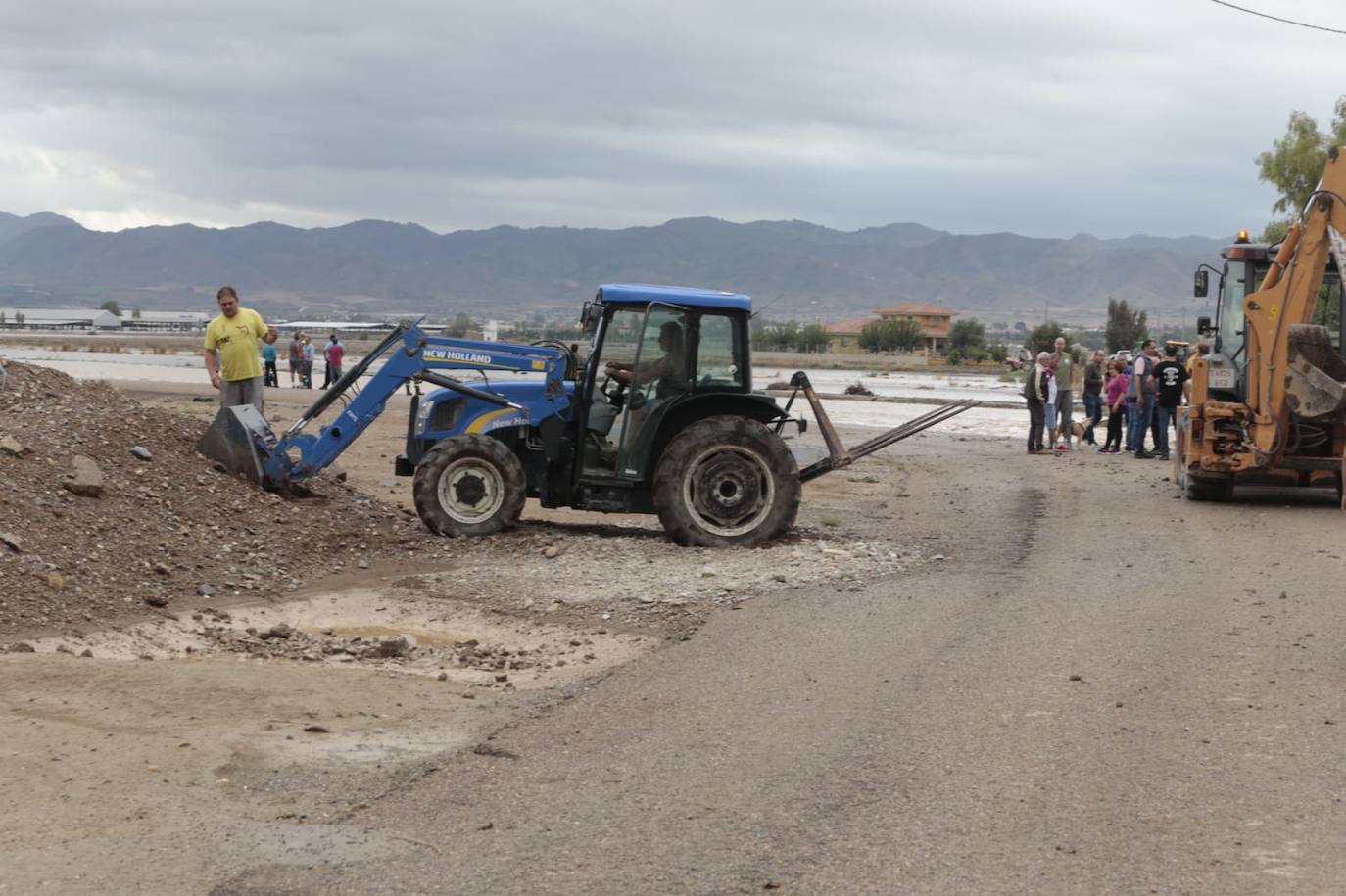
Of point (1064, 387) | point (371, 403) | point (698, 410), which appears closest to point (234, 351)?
point (371, 403)

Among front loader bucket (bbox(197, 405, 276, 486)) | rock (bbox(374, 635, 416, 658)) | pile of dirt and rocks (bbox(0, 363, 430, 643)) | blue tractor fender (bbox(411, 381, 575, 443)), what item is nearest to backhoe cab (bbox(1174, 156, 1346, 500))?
blue tractor fender (bbox(411, 381, 575, 443))

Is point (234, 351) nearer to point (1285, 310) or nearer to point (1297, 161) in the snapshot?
point (1285, 310)

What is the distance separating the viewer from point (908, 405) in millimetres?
47125

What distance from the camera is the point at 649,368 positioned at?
47.3 feet

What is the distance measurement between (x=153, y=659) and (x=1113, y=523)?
10779mm

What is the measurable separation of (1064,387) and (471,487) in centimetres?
1603

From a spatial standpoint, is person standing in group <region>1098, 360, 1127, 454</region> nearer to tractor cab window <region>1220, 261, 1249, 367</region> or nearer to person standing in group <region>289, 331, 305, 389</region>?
tractor cab window <region>1220, 261, 1249, 367</region>

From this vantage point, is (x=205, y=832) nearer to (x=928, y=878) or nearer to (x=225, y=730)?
(x=225, y=730)

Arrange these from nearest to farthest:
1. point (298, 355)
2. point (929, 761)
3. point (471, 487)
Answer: point (929, 761)
point (471, 487)
point (298, 355)

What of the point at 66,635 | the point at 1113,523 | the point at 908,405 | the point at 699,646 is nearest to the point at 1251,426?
the point at 1113,523

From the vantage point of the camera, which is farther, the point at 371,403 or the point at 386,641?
the point at 371,403

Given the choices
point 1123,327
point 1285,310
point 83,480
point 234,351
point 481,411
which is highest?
point 1123,327

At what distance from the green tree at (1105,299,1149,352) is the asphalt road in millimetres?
109755

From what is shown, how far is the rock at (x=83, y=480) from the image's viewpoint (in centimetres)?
1220
